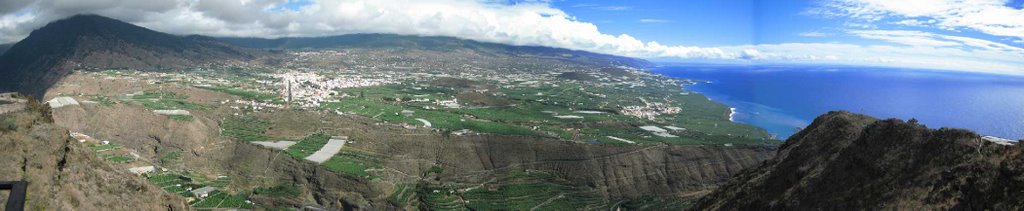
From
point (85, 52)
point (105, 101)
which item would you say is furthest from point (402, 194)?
point (85, 52)

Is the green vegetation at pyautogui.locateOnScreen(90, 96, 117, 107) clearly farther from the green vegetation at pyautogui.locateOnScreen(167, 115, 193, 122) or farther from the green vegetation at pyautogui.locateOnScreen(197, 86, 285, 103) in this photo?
the green vegetation at pyautogui.locateOnScreen(197, 86, 285, 103)

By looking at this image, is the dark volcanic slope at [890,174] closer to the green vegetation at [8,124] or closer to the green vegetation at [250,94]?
the green vegetation at [8,124]

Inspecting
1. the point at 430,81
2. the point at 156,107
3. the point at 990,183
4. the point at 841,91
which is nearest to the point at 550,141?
the point at 990,183

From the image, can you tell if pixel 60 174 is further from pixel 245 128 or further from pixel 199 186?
pixel 245 128

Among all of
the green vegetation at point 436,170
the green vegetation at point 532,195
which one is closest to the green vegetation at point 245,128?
the green vegetation at point 436,170

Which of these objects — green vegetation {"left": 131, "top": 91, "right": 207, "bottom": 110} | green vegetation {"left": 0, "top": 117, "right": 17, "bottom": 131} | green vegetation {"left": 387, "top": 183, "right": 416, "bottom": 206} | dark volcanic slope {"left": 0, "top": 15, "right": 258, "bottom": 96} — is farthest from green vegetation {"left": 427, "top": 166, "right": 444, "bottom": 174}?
dark volcanic slope {"left": 0, "top": 15, "right": 258, "bottom": 96}
